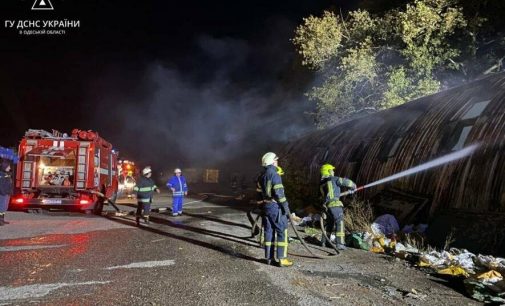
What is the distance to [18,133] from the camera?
1305 inches

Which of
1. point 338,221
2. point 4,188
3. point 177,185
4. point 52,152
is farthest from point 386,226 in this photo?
point 52,152

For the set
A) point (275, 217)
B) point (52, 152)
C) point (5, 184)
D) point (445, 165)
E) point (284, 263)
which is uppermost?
point (52, 152)

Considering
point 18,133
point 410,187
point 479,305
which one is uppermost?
point 18,133

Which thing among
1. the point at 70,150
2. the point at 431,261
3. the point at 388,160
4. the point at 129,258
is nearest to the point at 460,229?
the point at 431,261

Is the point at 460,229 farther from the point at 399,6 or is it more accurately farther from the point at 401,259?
the point at 399,6

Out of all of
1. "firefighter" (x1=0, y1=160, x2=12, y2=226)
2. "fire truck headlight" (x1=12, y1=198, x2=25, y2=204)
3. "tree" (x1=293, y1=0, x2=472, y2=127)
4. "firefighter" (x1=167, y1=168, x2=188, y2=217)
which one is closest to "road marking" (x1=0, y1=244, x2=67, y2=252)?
"firefighter" (x1=0, y1=160, x2=12, y2=226)

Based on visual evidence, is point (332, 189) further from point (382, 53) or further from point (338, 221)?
point (382, 53)

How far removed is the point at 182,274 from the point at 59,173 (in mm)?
9321

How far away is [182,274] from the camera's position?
17.8 feet

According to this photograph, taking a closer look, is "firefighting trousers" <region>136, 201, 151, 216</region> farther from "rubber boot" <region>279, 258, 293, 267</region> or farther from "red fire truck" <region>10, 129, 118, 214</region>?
"rubber boot" <region>279, 258, 293, 267</region>

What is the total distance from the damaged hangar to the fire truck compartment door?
820 centimetres

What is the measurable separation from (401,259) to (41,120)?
122 feet

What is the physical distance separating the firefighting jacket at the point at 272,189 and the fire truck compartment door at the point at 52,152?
8.72 m

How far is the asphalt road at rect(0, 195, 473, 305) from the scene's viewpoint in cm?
444
